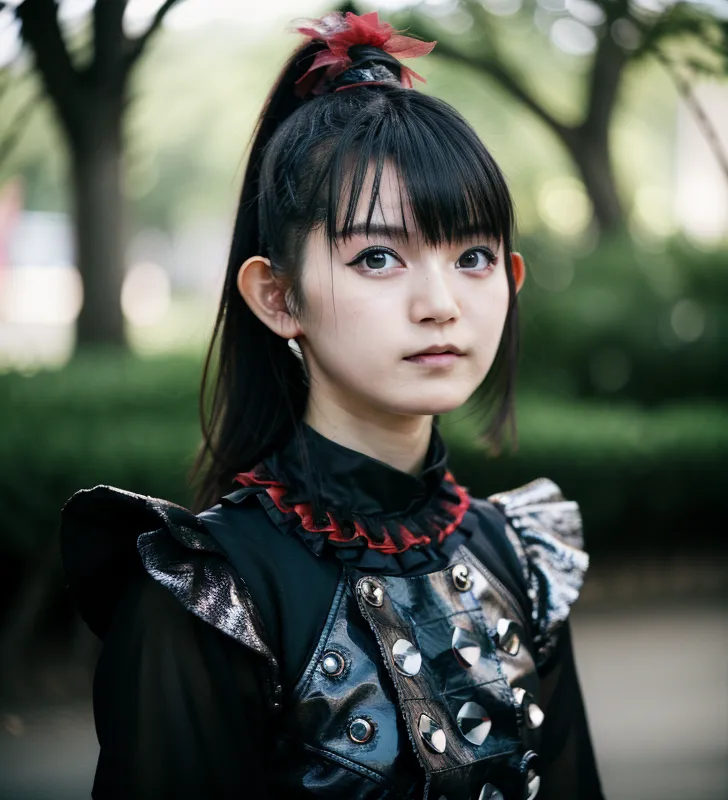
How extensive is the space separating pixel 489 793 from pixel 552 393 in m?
5.52

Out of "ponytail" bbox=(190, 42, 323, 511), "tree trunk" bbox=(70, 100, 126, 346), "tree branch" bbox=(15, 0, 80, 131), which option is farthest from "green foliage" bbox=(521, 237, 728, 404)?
"ponytail" bbox=(190, 42, 323, 511)

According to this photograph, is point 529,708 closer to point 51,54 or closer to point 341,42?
point 341,42

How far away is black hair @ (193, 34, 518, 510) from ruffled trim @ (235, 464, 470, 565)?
4.7 inches

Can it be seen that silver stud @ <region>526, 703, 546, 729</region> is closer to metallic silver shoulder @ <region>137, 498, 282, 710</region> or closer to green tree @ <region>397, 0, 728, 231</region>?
metallic silver shoulder @ <region>137, 498, 282, 710</region>

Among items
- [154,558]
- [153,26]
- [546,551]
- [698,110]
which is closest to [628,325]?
[698,110]

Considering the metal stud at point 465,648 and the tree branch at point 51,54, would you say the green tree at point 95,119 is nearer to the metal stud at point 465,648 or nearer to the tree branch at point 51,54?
the tree branch at point 51,54

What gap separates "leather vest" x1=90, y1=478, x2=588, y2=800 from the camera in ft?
4.60

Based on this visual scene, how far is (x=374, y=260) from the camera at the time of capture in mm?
1502

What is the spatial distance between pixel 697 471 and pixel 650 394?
3.98 feet

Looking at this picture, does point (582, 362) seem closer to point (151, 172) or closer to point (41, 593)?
point (41, 593)

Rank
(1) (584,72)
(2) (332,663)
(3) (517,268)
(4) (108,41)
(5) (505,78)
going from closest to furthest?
(2) (332,663) < (3) (517,268) < (4) (108,41) < (5) (505,78) < (1) (584,72)

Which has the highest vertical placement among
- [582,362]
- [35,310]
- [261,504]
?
[261,504]

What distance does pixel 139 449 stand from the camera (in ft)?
15.2

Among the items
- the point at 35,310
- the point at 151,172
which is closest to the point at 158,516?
the point at 151,172
